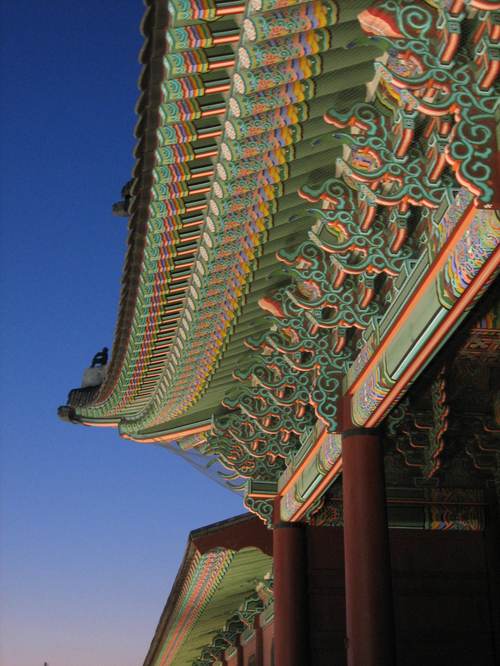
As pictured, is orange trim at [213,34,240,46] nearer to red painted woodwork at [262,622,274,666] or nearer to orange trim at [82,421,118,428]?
orange trim at [82,421,118,428]

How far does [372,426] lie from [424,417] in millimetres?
1382

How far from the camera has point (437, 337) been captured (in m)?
6.74

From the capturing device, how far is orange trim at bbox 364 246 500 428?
227 inches

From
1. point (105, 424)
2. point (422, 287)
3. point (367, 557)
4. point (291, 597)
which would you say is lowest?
point (367, 557)

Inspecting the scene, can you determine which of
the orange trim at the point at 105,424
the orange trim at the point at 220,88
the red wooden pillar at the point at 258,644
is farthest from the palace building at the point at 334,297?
the red wooden pillar at the point at 258,644

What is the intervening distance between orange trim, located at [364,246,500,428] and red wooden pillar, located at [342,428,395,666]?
0.29 meters

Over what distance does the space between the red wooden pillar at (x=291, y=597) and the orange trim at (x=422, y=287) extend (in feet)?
10.2

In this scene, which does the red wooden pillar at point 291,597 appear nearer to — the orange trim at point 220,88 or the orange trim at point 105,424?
the orange trim at point 105,424

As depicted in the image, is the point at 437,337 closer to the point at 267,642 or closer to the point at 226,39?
the point at 226,39

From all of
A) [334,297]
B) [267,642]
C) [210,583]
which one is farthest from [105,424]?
[334,297]

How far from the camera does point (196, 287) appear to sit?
8375 millimetres

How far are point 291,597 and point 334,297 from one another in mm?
4144

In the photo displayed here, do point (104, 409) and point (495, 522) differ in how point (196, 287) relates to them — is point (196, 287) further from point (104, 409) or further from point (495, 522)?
point (104, 409)

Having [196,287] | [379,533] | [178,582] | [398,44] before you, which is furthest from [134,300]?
[178,582]
